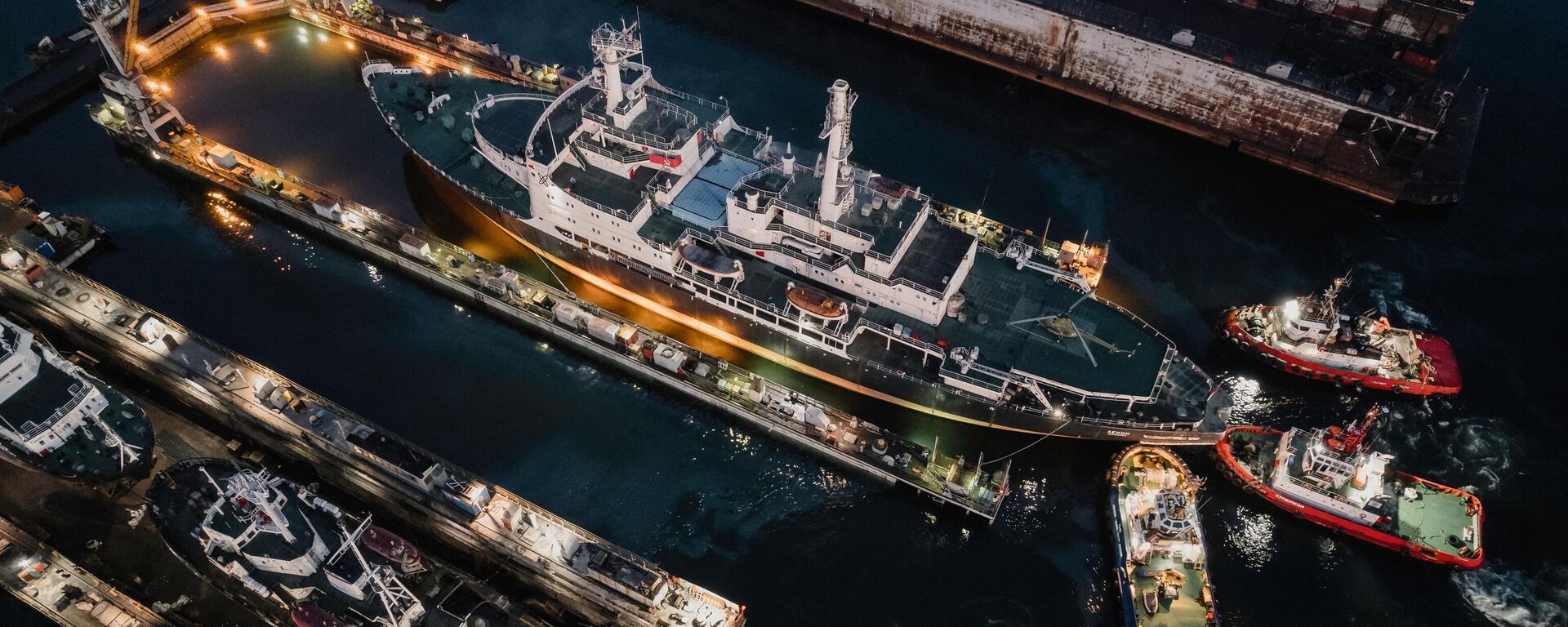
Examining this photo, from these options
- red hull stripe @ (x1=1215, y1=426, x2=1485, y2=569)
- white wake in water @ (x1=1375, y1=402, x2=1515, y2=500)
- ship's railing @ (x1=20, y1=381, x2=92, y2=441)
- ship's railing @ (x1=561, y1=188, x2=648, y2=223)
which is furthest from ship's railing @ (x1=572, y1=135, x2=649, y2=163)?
white wake in water @ (x1=1375, y1=402, x2=1515, y2=500)

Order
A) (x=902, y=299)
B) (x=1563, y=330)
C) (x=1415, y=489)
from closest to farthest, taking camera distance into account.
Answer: (x=1415, y=489) → (x=902, y=299) → (x=1563, y=330)

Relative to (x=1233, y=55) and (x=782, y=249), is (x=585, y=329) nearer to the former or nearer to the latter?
(x=782, y=249)

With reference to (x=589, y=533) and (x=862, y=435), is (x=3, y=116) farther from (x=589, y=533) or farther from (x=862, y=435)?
(x=862, y=435)

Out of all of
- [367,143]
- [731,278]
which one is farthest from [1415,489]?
[367,143]

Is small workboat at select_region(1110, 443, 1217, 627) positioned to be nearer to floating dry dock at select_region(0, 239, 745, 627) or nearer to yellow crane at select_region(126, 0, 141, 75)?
floating dry dock at select_region(0, 239, 745, 627)

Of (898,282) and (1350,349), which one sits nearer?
(898,282)

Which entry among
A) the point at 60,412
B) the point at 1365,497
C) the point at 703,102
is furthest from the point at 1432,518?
the point at 60,412
